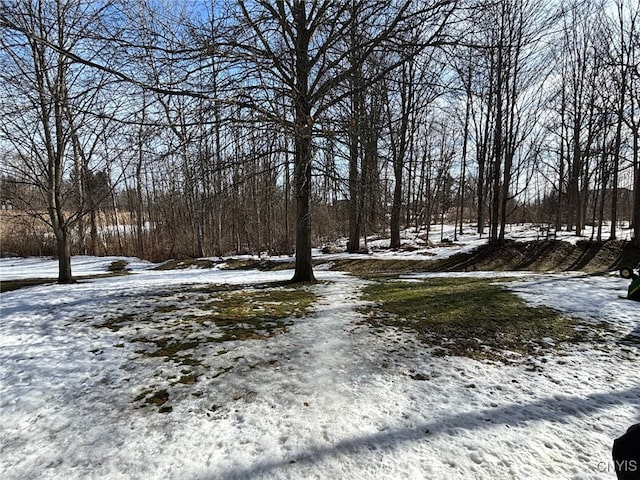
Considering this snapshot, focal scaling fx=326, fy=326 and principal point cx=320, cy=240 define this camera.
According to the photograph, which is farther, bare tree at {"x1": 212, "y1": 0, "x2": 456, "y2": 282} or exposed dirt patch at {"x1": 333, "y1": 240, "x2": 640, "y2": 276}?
exposed dirt patch at {"x1": 333, "y1": 240, "x2": 640, "y2": 276}

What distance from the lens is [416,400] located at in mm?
2881

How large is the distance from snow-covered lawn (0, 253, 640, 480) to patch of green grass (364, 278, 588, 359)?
371 millimetres

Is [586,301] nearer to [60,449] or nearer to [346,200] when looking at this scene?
[346,200]

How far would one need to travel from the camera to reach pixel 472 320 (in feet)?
Answer: 16.6

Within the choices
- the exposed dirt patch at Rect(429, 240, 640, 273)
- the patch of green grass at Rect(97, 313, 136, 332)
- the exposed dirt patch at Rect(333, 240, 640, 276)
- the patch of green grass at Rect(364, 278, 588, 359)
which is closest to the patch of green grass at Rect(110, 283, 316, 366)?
the patch of green grass at Rect(97, 313, 136, 332)

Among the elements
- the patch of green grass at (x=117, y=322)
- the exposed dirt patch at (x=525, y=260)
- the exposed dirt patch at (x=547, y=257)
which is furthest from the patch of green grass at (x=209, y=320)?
the exposed dirt patch at (x=547, y=257)

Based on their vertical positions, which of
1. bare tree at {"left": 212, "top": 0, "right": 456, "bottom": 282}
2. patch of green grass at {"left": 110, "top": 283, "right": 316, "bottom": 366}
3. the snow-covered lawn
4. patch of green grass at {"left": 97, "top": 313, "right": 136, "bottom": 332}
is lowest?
the snow-covered lawn

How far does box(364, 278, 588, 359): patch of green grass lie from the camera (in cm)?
414

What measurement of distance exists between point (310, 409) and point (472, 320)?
337cm

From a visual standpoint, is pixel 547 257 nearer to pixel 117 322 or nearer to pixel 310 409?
pixel 310 409

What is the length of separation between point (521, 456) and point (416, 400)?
84 cm

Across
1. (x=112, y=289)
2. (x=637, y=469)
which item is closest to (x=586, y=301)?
(x=637, y=469)

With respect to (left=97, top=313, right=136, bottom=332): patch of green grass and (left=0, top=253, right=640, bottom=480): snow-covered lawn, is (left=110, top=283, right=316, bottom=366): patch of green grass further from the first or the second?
(left=0, top=253, right=640, bottom=480): snow-covered lawn

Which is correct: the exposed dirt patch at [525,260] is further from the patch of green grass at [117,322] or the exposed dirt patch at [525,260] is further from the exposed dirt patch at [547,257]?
the patch of green grass at [117,322]
